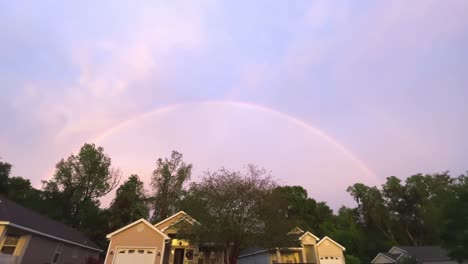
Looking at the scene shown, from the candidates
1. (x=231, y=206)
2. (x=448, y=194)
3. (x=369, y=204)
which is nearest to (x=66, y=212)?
(x=231, y=206)

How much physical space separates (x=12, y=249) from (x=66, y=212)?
30905 millimetres

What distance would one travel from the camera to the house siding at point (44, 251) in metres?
22.1

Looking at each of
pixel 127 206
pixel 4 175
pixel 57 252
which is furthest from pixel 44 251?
pixel 4 175

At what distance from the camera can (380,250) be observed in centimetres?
5728

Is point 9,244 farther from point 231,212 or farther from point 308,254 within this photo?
point 308,254

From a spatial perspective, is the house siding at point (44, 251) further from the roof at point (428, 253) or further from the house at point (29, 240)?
the roof at point (428, 253)

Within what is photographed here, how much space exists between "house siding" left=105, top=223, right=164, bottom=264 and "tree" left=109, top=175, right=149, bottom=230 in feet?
73.2

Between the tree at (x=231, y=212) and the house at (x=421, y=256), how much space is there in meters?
23.3

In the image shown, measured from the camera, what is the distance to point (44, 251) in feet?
78.6

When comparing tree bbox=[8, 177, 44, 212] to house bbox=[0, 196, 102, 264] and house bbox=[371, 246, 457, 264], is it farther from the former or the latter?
house bbox=[371, 246, 457, 264]

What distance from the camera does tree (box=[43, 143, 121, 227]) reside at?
49.4 metres

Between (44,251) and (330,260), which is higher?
(330,260)

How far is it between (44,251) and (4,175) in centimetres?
3571

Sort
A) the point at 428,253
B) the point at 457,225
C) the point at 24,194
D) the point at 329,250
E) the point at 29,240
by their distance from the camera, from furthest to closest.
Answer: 1. the point at 24,194
2. the point at 428,253
3. the point at 329,250
4. the point at 29,240
5. the point at 457,225
